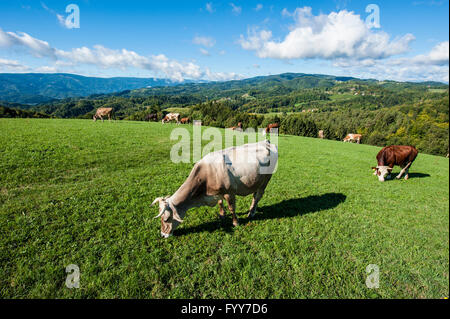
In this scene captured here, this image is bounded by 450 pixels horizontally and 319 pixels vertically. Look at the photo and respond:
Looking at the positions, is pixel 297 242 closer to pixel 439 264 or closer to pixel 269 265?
pixel 269 265

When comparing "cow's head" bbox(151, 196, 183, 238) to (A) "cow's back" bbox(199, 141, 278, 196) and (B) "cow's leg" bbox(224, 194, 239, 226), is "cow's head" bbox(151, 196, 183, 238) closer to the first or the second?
(A) "cow's back" bbox(199, 141, 278, 196)

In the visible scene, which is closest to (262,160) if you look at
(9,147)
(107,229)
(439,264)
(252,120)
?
(107,229)

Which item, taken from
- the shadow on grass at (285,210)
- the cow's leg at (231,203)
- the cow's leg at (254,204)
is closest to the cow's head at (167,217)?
the shadow on grass at (285,210)

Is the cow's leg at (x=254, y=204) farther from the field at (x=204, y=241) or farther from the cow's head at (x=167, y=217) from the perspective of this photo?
the cow's head at (x=167, y=217)

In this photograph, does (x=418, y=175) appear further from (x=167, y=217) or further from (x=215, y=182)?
(x=167, y=217)

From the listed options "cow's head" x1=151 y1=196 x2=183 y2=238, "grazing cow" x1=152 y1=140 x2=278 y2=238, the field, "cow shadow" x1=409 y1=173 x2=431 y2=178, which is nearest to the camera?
the field

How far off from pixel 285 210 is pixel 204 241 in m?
3.91

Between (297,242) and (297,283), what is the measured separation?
1.55 metres

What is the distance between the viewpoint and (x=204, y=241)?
586 centimetres

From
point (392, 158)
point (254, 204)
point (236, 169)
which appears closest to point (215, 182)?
point (236, 169)

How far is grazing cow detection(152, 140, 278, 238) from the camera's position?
578 cm

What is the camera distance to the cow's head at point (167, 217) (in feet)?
18.2

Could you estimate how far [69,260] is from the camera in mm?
4816

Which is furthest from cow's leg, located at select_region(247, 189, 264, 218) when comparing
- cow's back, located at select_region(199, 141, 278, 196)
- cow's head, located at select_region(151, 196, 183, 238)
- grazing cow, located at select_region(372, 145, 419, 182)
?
grazing cow, located at select_region(372, 145, 419, 182)
